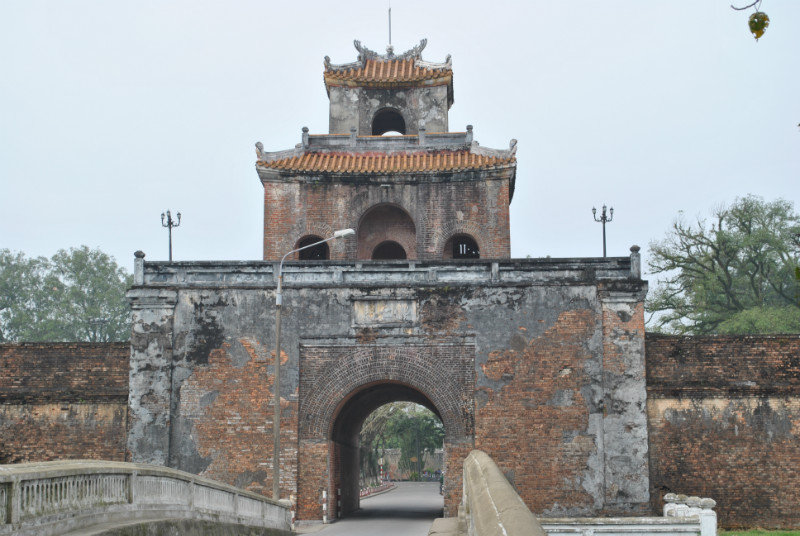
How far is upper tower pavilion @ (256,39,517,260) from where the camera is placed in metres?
23.2

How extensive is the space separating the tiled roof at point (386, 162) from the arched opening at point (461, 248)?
1.98 m

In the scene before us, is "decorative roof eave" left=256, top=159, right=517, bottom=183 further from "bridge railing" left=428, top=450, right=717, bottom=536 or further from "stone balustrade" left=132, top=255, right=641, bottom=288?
"bridge railing" left=428, top=450, right=717, bottom=536

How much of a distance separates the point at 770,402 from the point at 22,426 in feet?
54.7

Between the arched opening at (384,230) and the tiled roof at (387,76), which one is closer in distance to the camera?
the arched opening at (384,230)

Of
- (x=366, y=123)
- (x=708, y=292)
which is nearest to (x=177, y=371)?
(x=366, y=123)

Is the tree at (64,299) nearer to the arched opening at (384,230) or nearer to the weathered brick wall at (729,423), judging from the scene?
the arched opening at (384,230)

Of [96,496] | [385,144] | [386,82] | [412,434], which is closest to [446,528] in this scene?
[96,496]

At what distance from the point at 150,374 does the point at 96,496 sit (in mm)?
12243

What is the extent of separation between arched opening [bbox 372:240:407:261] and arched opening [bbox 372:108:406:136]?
3.85 metres

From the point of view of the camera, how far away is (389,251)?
25000mm

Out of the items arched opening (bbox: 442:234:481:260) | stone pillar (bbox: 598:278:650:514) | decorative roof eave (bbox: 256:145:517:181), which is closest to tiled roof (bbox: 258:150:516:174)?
decorative roof eave (bbox: 256:145:517:181)

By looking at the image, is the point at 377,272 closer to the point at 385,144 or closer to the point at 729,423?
the point at 385,144

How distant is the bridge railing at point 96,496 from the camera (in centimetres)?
648

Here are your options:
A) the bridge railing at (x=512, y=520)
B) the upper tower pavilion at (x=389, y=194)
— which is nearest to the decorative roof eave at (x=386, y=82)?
the upper tower pavilion at (x=389, y=194)
